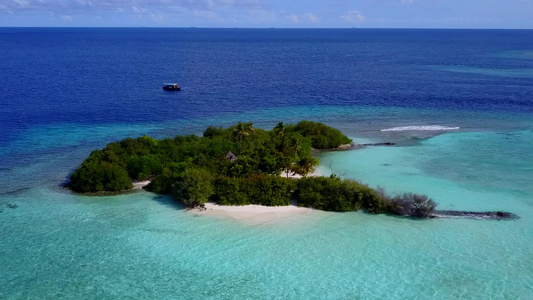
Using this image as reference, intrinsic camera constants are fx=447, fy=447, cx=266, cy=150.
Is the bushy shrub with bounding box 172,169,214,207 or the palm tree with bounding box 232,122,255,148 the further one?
the palm tree with bounding box 232,122,255,148

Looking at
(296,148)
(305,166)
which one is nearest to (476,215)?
(305,166)

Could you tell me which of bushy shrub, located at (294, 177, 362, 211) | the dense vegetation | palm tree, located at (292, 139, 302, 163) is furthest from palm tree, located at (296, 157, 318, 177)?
bushy shrub, located at (294, 177, 362, 211)

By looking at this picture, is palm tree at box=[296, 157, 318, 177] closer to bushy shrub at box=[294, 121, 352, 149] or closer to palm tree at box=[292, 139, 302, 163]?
palm tree at box=[292, 139, 302, 163]

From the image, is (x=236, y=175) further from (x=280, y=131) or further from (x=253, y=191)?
(x=280, y=131)

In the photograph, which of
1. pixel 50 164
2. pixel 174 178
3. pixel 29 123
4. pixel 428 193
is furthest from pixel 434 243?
pixel 29 123

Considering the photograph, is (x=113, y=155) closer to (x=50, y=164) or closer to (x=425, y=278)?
(x=50, y=164)

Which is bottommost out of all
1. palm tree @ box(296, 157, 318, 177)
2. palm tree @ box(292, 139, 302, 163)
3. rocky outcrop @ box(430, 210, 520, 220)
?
rocky outcrop @ box(430, 210, 520, 220)

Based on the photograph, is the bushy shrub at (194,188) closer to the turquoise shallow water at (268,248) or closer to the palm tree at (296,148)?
the turquoise shallow water at (268,248)
